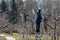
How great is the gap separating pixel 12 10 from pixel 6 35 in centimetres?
96

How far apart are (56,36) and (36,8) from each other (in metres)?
1.16

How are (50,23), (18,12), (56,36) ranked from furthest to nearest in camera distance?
(18,12)
(50,23)
(56,36)

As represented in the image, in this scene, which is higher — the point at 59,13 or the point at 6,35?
the point at 59,13

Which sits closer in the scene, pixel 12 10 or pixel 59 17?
pixel 59 17

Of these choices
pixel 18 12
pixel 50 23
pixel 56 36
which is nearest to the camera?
pixel 56 36

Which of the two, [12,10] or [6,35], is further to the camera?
[12,10]

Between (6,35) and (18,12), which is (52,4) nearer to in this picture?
(18,12)

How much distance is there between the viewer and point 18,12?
6.42 metres

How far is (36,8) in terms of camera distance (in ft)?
20.1

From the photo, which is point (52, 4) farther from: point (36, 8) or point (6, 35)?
point (6, 35)

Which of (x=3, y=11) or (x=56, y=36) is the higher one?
(x=3, y=11)

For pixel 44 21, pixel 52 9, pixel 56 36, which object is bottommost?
pixel 56 36

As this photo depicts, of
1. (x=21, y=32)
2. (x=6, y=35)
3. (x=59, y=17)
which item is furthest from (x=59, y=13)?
(x=6, y=35)

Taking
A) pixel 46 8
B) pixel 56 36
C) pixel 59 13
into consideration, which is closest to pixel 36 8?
pixel 46 8
